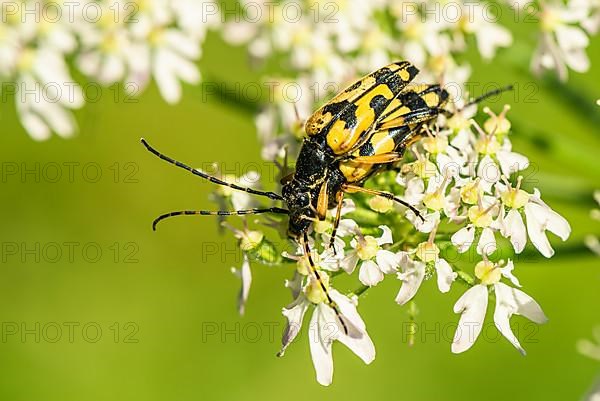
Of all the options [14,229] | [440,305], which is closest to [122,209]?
[14,229]

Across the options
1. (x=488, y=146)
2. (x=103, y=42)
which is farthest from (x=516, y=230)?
(x=103, y=42)

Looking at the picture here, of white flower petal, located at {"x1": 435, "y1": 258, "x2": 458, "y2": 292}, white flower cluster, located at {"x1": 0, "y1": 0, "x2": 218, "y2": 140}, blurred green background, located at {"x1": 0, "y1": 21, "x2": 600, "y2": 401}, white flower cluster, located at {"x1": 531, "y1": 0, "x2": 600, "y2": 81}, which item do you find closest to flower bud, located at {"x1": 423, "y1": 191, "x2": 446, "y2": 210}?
white flower petal, located at {"x1": 435, "y1": 258, "x2": 458, "y2": 292}

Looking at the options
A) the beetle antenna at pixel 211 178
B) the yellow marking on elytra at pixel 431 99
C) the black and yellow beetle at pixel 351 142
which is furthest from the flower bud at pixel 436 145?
the beetle antenna at pixel 211 178

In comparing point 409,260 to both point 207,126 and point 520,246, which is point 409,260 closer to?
point 520,246

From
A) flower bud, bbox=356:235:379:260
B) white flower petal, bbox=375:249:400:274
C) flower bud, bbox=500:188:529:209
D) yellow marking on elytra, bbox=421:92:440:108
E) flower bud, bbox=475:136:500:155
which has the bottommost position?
white flower petal, bbox=375:249:400:274

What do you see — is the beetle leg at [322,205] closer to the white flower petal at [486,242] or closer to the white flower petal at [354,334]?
the white flower petal at [354,334]

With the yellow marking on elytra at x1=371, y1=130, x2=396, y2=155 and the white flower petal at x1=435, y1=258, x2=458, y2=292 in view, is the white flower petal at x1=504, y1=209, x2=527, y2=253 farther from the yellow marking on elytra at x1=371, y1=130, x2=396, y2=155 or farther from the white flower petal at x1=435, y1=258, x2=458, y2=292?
the yellow marking on elytra at x1=371, y1=130, x2=396, y2=155
